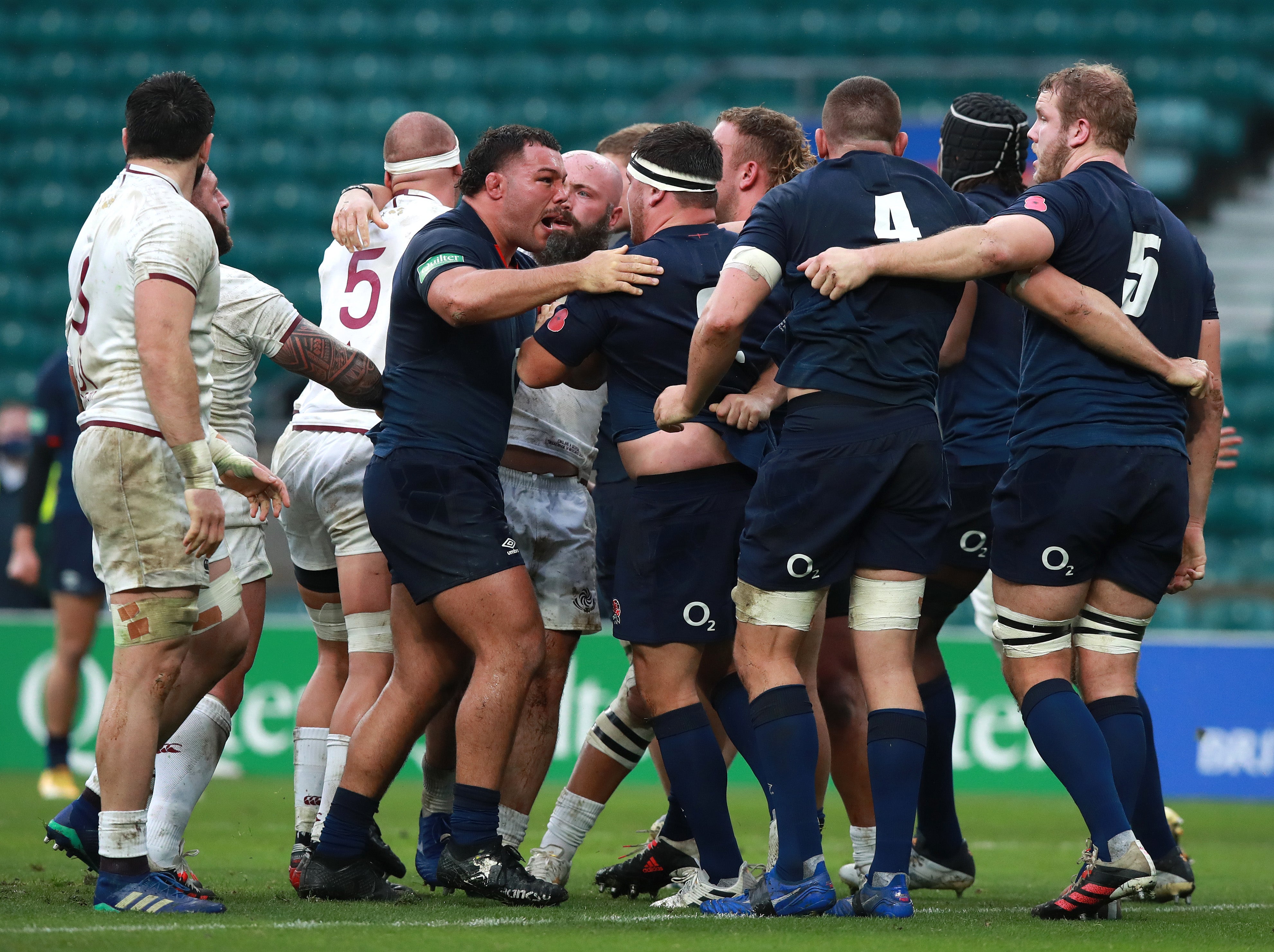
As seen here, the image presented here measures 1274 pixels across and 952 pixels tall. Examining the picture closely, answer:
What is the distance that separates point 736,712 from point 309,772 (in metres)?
1.58

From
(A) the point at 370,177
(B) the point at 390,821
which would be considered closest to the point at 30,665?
(B) the point at 390,821

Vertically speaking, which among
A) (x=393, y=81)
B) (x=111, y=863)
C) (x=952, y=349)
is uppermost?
(x=393, y=81)

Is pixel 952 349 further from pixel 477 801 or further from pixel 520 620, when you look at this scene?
A: pixel 477 801

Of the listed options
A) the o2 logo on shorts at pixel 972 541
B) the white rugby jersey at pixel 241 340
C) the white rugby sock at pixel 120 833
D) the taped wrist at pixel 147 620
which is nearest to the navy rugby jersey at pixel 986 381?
the o2 logo on shorts at pixel 972 541

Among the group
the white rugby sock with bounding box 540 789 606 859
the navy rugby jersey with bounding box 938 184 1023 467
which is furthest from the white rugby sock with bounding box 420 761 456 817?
the navy rugby jersey with bounding box 938 184 1023 467

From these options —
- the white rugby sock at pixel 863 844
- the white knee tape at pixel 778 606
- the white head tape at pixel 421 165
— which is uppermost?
the white head tape at pixel 421 165

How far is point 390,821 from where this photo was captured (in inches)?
293

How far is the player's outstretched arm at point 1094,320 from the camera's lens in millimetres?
4363

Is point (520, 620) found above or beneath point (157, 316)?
beneath

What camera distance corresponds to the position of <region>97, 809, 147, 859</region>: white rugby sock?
4.05m

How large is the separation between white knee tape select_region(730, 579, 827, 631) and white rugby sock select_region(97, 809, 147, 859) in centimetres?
172

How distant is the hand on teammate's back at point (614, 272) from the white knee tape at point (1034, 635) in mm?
1435

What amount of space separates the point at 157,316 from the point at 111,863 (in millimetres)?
1460

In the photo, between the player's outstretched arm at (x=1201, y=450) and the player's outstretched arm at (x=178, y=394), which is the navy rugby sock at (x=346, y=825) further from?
the player's outstretched arm at (x=1201, y=450)
